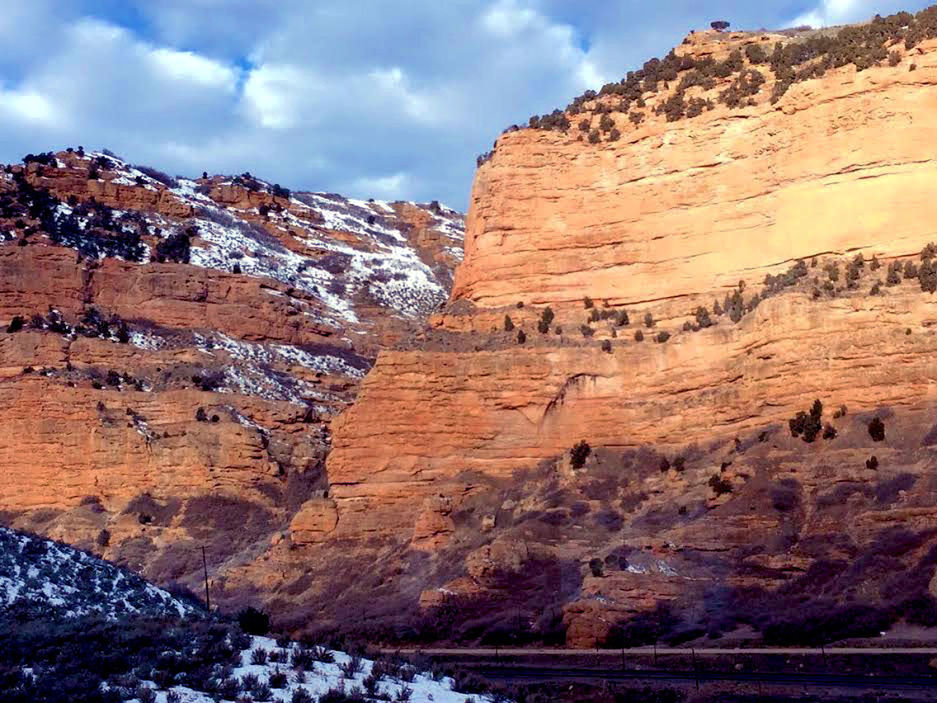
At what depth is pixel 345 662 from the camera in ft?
55.2

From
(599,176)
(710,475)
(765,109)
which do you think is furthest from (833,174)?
(710,475)

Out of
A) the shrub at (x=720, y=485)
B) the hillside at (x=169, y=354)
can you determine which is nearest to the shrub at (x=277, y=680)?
the shrub at (x=720, y=485)

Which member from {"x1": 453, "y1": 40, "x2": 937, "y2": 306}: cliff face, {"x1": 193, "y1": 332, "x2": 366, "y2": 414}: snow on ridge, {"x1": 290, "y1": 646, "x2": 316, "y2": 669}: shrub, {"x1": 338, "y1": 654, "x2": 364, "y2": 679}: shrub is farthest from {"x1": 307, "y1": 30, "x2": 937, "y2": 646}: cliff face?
{"x1": 290, "y1": 646, "x2": 316, "y2": 669}: shrub

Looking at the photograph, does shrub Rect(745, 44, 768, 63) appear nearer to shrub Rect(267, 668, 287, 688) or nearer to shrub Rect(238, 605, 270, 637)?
shrub Rect(238, 605, 270, 637)

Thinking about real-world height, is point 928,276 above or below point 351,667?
above

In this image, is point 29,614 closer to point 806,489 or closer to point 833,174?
point 806,489

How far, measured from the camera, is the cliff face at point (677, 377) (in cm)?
3422

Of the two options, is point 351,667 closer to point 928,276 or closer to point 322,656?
point 322,656

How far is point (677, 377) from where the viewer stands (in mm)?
44000

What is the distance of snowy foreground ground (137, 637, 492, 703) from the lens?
14.5m

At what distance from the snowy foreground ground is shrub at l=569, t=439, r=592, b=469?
26.8 meters

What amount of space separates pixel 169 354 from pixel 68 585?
3989 cm

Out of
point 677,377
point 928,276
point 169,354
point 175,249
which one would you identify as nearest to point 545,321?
point 677,377

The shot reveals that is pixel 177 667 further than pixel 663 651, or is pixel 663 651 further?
pixel 663 651
